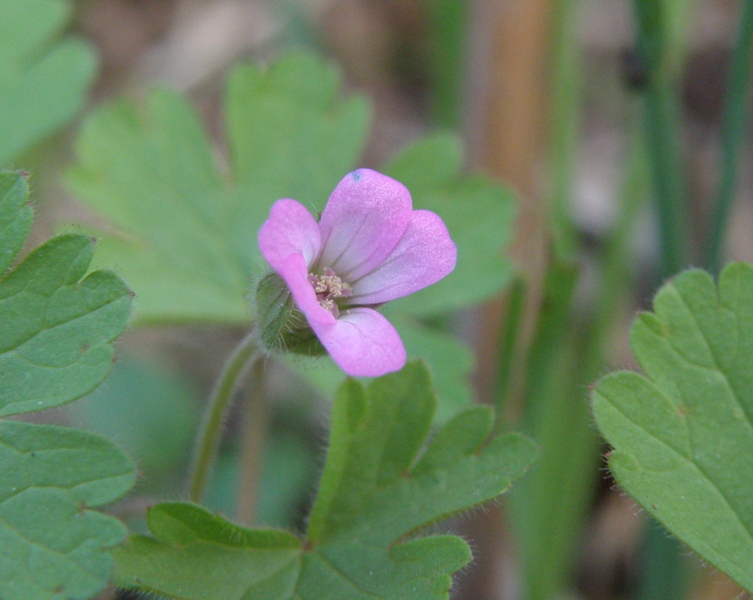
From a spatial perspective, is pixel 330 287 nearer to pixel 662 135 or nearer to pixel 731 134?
pixel 662 135

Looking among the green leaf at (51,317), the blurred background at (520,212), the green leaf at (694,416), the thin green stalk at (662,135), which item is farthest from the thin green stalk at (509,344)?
the green leaf at (51,317)

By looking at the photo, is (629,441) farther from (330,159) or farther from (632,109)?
(632,109)

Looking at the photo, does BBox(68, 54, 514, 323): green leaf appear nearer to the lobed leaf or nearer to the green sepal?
the lobed leaf

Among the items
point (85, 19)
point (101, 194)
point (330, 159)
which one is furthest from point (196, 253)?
point (85, 19)

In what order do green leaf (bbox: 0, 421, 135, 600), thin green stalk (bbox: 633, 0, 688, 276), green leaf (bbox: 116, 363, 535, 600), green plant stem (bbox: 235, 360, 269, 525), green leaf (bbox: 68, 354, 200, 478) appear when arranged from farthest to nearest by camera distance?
green leaf (bbox: 68, 354, 200, 478) < thin green stalk (bbox: 633, 0, 688, 276) < green plant stem (bbox: 235, 360, 269, 525) < green leaf (bbox: 116, 363, 535, 600) < green leaf (bbox: 0, 421, 135, 600)

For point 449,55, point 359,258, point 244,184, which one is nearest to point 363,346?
point 359,258

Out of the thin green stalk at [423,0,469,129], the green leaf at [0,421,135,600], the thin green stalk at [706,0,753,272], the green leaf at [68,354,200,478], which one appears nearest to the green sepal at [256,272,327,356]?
the green leaf at [0,421,135,600]

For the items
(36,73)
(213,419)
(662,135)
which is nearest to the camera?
(213,419)
